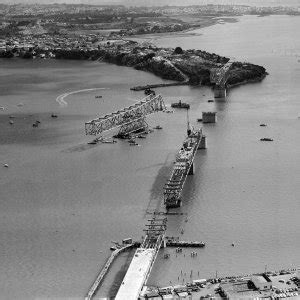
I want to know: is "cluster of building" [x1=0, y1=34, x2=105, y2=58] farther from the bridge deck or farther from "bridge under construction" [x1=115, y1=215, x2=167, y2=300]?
"bridge under construction" [x1=115, y1=215, x2=167, y2=300]

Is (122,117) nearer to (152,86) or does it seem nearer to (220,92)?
(220,92)

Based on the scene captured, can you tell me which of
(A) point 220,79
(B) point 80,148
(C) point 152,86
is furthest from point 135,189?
(C) point 152,86

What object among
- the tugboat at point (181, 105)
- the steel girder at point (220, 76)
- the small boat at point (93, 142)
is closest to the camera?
the small boat at point (93, 142)

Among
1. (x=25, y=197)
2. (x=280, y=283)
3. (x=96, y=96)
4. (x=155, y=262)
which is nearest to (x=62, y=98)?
(x=96, y=96)

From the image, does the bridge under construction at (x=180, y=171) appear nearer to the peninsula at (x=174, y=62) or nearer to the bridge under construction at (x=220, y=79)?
the bridge under construction at (x=220, y=79)

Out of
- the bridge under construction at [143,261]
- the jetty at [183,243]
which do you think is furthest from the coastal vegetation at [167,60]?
the jetty at [183,243]

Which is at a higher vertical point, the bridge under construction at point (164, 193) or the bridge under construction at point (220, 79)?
the bridge under construction at point (164, 193)
